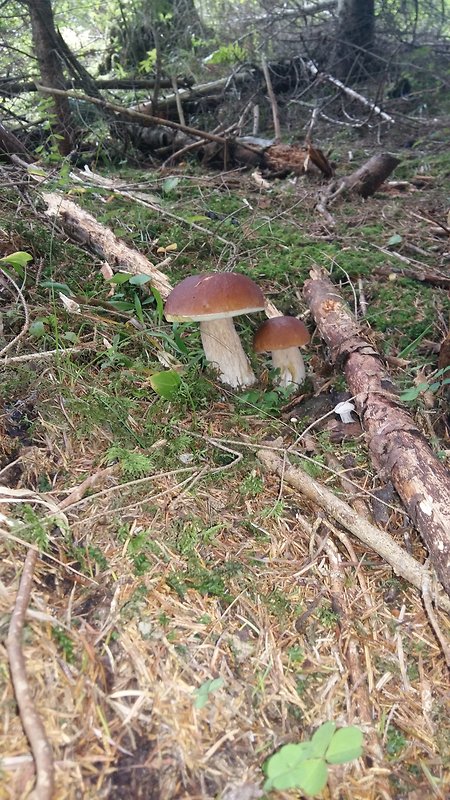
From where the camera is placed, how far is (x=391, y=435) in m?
2.47

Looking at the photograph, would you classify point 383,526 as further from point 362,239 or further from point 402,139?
point 402,139

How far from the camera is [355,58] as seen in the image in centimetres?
971

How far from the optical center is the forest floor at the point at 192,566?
4.82ft

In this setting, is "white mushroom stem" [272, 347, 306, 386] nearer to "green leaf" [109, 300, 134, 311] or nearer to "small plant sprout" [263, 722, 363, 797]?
"green leaf" [109, 300, 134, 311]

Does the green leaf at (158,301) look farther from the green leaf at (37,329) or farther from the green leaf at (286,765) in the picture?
the green leaf at (286,765)

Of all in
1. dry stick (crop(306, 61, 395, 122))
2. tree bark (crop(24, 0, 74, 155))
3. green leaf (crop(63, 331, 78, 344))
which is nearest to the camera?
green leaf (crop(63, 331, 78, 344))

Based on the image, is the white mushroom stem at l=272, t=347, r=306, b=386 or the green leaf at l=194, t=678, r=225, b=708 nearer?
the green leaf at l=194, t=678, r=225, b=708

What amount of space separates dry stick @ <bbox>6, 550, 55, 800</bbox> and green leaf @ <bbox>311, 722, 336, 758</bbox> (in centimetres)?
74

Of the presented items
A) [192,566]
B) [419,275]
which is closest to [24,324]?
[192,566]

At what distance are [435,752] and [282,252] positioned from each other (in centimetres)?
364

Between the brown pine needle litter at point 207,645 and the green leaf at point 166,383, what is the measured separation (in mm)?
474

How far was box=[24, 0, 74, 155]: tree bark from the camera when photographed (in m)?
6.14

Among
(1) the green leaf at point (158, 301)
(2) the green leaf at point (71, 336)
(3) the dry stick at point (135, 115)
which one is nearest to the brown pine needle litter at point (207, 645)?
(2) the green leaf at point (71, 336)

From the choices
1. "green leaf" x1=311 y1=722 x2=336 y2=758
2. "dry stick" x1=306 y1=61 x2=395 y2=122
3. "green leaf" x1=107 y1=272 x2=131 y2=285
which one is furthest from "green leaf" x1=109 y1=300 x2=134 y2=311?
"dry stick" x1=306 y1=61 x2=395 y2=122
